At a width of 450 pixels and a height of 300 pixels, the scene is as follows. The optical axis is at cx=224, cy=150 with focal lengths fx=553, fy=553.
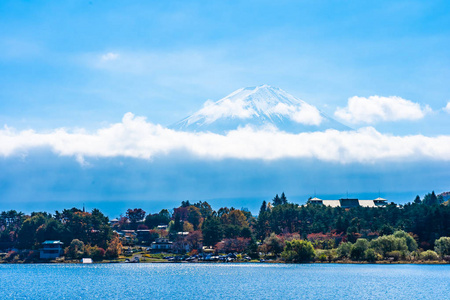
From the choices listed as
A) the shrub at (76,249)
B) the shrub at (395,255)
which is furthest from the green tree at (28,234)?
the shrub at (395,255)

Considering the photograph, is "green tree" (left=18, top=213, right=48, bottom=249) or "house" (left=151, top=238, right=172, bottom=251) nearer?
"green tree" (left=18, top=213, right=48, bottom=249)

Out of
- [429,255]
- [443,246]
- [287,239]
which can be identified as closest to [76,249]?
[287,239]

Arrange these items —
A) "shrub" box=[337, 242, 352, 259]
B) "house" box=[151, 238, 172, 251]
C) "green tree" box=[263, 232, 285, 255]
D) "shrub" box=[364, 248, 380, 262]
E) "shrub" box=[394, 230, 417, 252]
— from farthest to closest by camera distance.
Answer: "house" box=[151, 238, 172, 251] < "green tree" box=[263, 232, 285, 255] < "shrub" box=[394, 230, 417, 252] < "shrub" box=[337, 242, 352, 259] < "shrub" box=[364, 248, 380, 262]

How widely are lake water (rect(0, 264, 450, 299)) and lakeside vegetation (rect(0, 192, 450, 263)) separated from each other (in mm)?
17166

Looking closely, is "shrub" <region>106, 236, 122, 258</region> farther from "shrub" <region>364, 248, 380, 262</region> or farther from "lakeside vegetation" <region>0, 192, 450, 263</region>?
"shrub" <region>364, 248, 380, 262</region>

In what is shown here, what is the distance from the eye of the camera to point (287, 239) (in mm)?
146500

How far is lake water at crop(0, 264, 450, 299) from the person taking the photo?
69750mm

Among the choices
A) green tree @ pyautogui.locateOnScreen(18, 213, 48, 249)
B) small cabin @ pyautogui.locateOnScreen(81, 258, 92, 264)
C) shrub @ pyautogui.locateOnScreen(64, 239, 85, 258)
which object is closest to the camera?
small cabin @ pyautogui.locateOnScreen(81, 258, 92, 264)

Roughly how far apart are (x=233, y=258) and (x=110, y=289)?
65250 mm

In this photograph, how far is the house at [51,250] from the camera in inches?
5719

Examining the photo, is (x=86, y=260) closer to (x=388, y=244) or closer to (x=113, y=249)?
(x=113, y=249)

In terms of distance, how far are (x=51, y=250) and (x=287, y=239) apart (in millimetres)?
62293

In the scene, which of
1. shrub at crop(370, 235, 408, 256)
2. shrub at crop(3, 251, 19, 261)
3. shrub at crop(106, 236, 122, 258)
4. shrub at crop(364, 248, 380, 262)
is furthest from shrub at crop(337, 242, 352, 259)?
shrub at crop(3, 251, 19, 261)

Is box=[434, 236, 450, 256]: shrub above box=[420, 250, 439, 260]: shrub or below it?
above
